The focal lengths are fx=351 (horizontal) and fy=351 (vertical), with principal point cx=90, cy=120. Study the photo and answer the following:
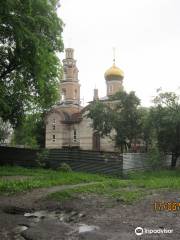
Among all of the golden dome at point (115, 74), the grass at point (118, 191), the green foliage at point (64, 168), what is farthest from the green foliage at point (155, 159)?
the golden dome at point (115, 74)

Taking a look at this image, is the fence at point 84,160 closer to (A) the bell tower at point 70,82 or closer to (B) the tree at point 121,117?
(B) the tree at point 121,117

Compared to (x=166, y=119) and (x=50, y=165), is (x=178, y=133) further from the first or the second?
(x=50, y=165)

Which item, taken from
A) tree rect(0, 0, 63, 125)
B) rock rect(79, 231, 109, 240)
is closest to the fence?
tree rect(0, 0, 63, 125)

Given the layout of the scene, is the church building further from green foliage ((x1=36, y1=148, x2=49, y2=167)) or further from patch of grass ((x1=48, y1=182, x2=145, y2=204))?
patch of grass ((x1=48, y1=182, x2=145, y2=204))

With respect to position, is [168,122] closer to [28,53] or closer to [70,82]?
[28,53]

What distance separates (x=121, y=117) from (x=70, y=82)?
1018 inches

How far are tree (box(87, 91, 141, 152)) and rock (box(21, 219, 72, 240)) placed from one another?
77.8 feet

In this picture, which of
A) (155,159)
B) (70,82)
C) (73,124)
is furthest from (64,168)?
(70,82)

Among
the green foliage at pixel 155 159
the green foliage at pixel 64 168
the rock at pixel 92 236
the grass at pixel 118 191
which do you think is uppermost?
the green foliage at pixel 155 159

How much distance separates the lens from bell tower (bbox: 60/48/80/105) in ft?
185

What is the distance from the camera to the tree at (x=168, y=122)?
25.9m

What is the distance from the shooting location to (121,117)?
3247 centimetres

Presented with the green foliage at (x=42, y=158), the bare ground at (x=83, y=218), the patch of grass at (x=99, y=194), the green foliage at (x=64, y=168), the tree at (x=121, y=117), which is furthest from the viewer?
the tree at (x=121, y=117)

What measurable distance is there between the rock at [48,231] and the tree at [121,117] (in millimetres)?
23719
